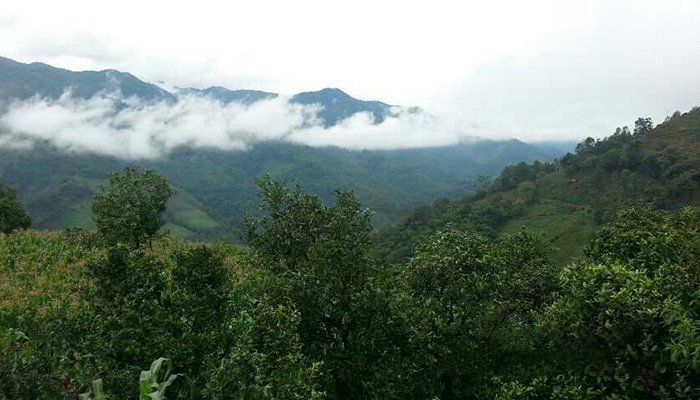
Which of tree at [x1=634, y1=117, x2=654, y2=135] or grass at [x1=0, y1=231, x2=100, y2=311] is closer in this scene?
grass at [x1=0, y1=231, x2=100, y2=311]

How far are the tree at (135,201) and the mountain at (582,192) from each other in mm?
Answer: 89052

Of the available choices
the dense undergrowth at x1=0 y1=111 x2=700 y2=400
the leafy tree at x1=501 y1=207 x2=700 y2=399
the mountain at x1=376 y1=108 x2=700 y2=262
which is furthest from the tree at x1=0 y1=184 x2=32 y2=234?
the mountain at x1=376 y1=108 x2=700 y2=262

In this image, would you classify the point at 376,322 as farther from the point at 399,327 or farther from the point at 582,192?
the point at 582,192

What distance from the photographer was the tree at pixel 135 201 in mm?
35031

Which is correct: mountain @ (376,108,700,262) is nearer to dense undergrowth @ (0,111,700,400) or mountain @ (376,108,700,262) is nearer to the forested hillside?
dense undergrowth @ (0,111,700,400)

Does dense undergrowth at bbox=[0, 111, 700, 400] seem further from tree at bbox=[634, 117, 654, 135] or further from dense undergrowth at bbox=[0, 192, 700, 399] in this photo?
tree at bbox=[634, 117, 654, 135]

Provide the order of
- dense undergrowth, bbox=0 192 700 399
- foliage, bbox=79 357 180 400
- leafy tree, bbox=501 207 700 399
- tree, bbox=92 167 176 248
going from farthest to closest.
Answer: tree, bbox=92 167 176 248 < dense undergrowth, bbox=0 192 700 399 < leafy tree, bbox=501 207 700 399 < foliage, bbox=79 357 180 400

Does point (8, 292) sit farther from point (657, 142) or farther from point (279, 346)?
point (657, 142)

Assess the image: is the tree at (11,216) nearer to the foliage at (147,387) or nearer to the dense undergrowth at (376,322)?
the dense undergrowth at (376,322)

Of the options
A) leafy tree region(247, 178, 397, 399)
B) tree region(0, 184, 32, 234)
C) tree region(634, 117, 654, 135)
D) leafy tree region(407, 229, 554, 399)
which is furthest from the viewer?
tree region(634, 117, 654, 135)

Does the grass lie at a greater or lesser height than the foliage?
lesser

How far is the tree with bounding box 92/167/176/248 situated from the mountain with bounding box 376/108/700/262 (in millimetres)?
89052

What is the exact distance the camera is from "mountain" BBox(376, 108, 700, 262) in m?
122

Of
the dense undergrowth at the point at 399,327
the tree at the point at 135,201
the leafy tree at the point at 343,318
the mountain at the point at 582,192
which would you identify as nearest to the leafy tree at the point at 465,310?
the dense undergrowth at the point at 399,327
